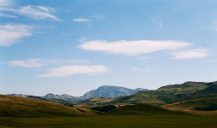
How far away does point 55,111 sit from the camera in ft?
603

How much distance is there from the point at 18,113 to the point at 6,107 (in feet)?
57.2

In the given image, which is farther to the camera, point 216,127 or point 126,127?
point 126,127

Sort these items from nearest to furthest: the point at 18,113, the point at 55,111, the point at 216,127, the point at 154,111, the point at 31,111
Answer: the point at 216,127 < the point at 18,113 < the point at 31,111 < the point at 55,111 < the point at 154,111

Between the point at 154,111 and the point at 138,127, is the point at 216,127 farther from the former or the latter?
the point at 154,111

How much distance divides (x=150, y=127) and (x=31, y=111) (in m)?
121

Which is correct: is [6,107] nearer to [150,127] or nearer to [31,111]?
[31,111]

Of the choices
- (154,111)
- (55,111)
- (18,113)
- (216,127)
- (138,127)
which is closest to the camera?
(216,127)

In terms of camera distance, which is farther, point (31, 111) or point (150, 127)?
point (31, 111)

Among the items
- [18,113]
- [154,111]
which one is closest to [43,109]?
[18,113]

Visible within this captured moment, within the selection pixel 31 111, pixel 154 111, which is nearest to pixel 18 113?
pixel 31 111

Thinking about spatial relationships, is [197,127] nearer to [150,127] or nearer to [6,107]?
[150,127]

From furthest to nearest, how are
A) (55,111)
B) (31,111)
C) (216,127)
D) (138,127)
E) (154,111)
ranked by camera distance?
1. (154,111)
2. (55,111)
3. (31,111)
4. (138,127)
5. (216,127)

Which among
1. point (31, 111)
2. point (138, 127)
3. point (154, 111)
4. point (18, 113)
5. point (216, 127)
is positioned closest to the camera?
point (216, 127)

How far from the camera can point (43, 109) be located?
7224 inches
